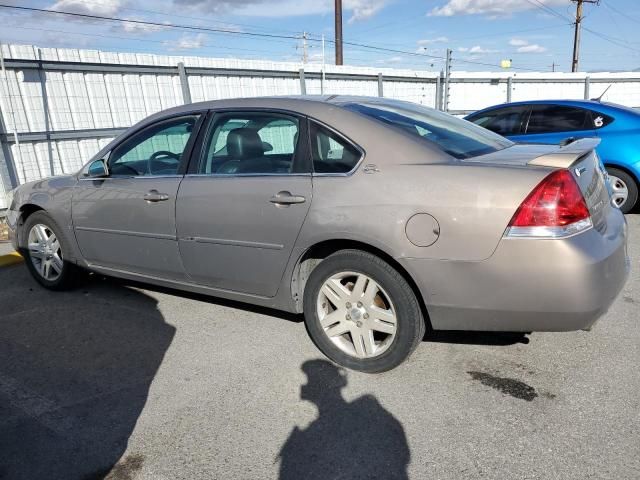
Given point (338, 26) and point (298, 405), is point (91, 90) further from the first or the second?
point (338, 26)

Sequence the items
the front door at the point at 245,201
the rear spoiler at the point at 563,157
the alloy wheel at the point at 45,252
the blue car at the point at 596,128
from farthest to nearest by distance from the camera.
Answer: the blue car at the point at 596,128 < the alloy wheel at the point at 45,252 < the front door at the point at 245,201 < the rear spoiler at the point at 563,157

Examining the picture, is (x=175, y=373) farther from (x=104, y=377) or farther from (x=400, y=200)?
(x=400, y=200)

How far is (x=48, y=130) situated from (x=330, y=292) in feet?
20.9

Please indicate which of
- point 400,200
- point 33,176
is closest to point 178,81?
point 33,176

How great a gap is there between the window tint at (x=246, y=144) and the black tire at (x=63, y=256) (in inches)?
68.9

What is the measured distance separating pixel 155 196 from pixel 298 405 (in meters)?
1.82

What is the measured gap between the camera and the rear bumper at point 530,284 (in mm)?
2352

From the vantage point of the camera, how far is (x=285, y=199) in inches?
117

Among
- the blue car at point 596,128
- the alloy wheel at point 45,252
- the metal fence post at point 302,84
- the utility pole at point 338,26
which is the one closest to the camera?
the alloy wheel at point 45,252

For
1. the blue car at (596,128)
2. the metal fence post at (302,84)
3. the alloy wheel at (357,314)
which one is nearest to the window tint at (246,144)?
the alloy wheel at (357,314)

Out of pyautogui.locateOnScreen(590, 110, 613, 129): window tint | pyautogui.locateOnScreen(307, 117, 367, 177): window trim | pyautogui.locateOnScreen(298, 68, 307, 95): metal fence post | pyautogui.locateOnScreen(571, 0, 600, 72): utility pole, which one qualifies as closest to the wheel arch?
pyautogui.locateOnScreen(307, 117, 367, 177): window trim

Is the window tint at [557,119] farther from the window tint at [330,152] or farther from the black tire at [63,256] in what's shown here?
the black tire at [63,256]

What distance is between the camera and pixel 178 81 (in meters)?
9.09

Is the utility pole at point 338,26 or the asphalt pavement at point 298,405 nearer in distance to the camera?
the asphalt pavement at point 298,405
